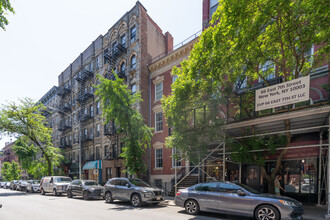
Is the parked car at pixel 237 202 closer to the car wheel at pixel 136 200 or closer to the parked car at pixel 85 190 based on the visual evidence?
the car wheel at pixel 136 200

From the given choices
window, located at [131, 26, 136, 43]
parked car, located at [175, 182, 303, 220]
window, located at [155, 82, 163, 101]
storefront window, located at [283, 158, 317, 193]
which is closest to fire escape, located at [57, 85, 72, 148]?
window, located at [131, 26, 136, 43]

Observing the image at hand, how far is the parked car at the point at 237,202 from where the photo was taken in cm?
695

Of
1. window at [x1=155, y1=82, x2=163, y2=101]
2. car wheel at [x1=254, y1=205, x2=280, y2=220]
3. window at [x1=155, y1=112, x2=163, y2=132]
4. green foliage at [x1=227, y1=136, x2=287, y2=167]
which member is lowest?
car wheel at [x1=254, y1=205, x2=280, y2=220]

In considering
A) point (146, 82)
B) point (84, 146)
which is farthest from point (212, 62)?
point (84, 146)

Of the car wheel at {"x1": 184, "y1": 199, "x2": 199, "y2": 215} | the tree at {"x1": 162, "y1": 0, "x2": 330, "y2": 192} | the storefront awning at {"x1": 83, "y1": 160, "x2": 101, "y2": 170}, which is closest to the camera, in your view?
the tree at {"x1": 162, "y1": 0, "x2": 330, "y2": 192}

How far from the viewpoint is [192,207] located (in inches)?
351

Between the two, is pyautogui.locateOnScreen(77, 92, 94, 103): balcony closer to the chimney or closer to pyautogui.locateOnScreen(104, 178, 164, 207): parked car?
the chimney

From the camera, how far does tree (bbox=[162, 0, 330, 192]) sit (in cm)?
786

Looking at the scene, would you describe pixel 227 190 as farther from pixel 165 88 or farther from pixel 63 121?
pixel 63 121

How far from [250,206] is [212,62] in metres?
6.20

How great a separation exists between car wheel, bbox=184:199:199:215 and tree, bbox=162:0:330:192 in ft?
10.8

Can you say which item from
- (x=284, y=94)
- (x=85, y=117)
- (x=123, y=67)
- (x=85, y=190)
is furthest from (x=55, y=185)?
(x=284, y=94)

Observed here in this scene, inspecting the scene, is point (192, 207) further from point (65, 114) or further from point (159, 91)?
point (65, 114)

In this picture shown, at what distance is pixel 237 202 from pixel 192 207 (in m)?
2.05
